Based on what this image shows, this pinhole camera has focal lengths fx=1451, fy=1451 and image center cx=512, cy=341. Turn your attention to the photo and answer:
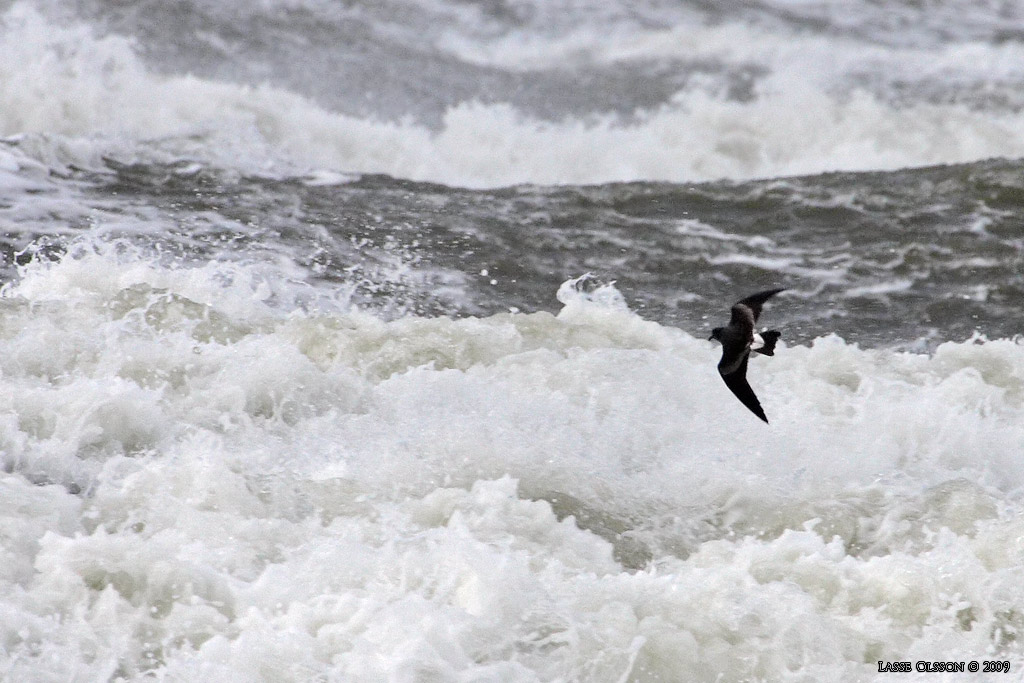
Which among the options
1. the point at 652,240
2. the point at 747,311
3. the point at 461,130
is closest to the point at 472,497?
the point at 747,311

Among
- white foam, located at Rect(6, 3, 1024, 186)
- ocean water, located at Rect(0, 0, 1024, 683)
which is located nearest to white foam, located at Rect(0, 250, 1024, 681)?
ocean water, located at Rect(0, 0, 1024, 683)

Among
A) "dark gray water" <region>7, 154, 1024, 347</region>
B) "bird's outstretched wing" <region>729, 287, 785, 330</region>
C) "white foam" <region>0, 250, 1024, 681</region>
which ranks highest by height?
"bird's outstretched wing" <region>729, 287, 785, 330</region>

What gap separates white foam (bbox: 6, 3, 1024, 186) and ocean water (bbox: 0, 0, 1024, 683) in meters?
0.04

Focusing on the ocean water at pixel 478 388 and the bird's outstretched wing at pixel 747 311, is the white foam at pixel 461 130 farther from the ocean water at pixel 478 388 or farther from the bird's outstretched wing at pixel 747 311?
the bird's outstretched wing at pixel 747 311

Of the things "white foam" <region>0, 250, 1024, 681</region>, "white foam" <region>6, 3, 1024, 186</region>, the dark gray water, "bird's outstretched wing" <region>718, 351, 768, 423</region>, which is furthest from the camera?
"white foam" <region>6, 3, 1024, 186</region>

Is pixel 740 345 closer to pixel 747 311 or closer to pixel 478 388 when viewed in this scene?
pixel 747 311

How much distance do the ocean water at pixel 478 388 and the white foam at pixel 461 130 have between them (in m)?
0.04

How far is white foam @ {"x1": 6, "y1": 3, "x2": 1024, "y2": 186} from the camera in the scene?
9531mm

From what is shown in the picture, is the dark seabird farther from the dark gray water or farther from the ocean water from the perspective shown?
the dark gray water

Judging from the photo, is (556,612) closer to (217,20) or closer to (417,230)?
(417,230)

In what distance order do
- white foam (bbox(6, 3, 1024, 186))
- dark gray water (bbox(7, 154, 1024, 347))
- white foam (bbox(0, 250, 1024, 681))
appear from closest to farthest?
1. white foam (bbox(0, 250, 1024, 681))
2. dark gray water (bbox(7, 154, 1024, 347))
3. white foam (bbox(6, 3, 1024, 186))

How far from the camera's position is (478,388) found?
566cm

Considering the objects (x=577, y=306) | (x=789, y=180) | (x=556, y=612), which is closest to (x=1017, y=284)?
(x=789, y=180)

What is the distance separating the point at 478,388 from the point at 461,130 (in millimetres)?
6301
